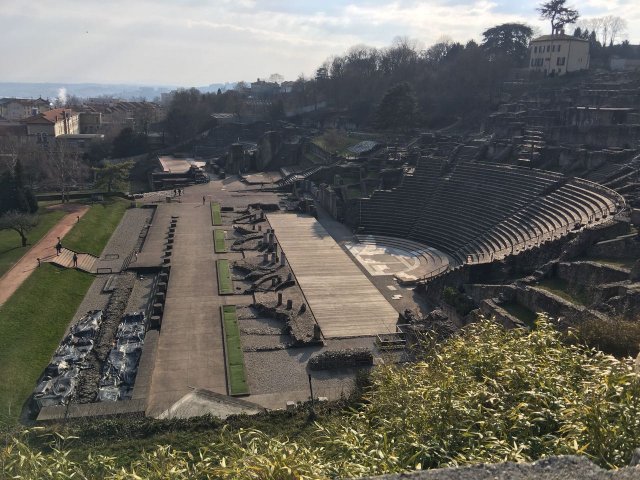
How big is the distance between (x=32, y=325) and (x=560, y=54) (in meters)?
74.8

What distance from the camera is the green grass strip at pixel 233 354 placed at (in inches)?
886

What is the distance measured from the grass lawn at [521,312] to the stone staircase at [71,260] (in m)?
26.1

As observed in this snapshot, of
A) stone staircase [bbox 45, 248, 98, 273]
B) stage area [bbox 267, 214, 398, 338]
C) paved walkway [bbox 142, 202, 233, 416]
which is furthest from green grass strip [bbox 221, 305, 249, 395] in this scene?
stone staircase [bbox 45, 248, 98, 273]

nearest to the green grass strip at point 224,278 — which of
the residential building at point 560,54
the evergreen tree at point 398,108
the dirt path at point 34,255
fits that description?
the dirt path at point 34,255

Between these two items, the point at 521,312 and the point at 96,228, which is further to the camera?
the point at 96,228

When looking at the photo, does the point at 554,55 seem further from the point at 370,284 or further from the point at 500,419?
the point at 500,419

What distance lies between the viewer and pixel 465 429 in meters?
9.60

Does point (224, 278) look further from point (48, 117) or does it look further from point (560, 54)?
point (48, 117)

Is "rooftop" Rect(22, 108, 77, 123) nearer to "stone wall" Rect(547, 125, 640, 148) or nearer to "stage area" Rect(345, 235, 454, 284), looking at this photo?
"stage area" Rect(345, 235, 454, 284)

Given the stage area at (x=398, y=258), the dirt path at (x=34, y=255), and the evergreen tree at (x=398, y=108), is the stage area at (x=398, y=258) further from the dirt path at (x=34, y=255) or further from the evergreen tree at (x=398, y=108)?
the evergreen tree at (x=398, y=108)

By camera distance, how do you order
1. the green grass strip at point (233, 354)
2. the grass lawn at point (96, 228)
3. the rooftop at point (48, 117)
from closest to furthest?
the green grass strip at point (233, 354), the grass lawn at point (96, 228), the rooftop at point (48, 117)

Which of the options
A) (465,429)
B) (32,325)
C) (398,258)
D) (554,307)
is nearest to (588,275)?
(554,307)

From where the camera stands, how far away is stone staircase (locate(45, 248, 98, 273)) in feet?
118

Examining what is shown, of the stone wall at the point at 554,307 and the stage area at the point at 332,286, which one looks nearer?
the stone wall at the point at 554,307
